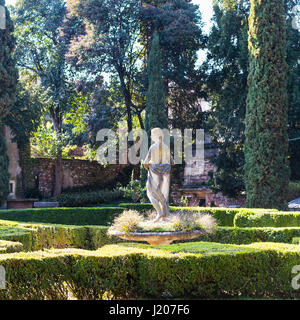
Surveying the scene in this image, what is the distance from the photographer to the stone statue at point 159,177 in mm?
9156

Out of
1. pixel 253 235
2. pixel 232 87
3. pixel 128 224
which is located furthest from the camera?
pixel 232 87

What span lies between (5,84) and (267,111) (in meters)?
10.4

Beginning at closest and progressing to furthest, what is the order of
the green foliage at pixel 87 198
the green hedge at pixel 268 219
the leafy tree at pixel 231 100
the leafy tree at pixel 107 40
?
the green hedge at pixel 268 219, the leafy tree at pixel 231 100, the green foliage at pixel 87 198, the leafy tree at pixel 107 40

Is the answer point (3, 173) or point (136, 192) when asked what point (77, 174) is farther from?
point (3, 173)

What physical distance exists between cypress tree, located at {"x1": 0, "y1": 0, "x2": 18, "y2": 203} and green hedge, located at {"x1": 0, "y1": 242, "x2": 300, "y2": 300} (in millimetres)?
13104

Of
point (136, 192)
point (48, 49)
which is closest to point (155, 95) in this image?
point (136, 192)

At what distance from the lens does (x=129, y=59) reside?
23.5m

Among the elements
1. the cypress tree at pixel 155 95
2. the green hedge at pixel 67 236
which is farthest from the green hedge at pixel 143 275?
the cypress tree at pixel 155 95

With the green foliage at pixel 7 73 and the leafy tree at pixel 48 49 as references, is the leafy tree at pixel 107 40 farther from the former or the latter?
the green foliage at pixel 7 73

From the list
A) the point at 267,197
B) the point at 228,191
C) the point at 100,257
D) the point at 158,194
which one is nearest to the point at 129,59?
the point at 228,191

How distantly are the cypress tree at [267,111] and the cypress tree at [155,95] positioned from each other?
5305 millimetres

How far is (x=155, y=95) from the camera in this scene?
69.8ft

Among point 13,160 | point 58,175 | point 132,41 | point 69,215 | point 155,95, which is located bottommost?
point 69,215
